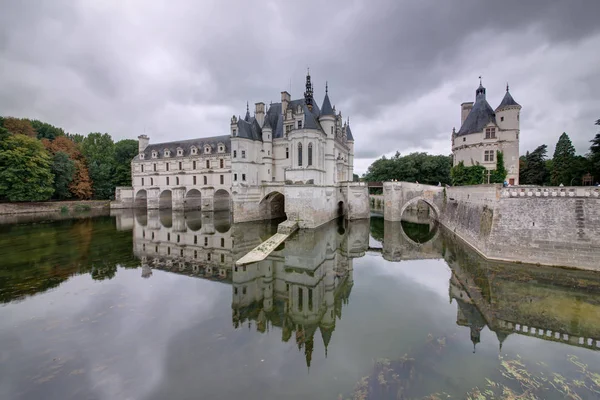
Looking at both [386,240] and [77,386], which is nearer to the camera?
[77,386]

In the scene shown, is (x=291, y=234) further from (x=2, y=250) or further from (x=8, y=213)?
(x=8, y=213)

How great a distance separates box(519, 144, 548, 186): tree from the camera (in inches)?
1508

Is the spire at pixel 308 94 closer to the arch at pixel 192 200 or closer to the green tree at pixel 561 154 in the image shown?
the arch at pixel 192 200

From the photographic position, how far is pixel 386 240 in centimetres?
1997

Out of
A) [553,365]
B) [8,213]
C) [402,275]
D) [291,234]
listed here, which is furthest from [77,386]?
[8,213]

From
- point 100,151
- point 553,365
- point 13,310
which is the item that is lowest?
point 553,365

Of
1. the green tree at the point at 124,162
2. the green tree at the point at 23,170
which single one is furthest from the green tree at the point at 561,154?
the green tree at the point at 23,170

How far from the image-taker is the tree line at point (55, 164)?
32.2 metres

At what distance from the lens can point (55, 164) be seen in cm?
3706

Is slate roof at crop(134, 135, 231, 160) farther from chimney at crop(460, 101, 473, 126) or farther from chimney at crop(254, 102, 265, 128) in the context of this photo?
chimney at crop(460, 101, 473, 126)

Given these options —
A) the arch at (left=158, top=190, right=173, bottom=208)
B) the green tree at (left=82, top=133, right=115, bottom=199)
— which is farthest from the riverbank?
the arch at (left=158, top=190, right=173, bottom=208)

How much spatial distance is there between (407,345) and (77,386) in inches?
303

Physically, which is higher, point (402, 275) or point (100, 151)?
point (100, 151)

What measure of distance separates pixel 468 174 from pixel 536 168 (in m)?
27.8
